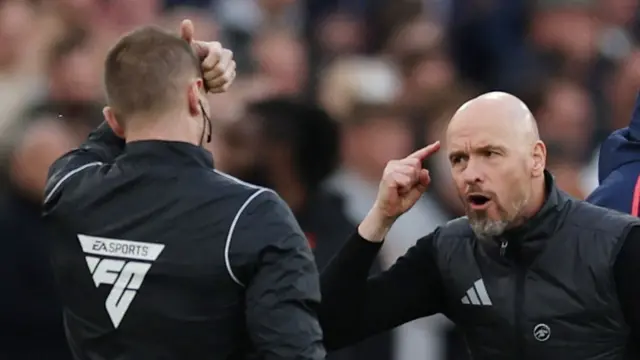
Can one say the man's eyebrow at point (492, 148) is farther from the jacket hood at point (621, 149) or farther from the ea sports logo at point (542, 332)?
the jacket hood at point (621, 149)

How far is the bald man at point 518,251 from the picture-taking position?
13.5 ft

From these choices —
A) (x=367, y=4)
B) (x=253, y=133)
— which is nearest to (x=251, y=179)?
(x=253, y=133)

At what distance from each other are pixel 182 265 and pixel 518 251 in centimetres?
92

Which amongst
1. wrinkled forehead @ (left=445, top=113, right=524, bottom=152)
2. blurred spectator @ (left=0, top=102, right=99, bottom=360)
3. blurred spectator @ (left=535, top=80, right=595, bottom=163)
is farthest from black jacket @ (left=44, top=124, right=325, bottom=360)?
blurred spectator @ (left=535, top=80, right=595, bottom=163)

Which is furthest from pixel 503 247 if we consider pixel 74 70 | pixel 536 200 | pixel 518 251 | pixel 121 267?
pixel 74 70

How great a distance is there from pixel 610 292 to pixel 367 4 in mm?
6143

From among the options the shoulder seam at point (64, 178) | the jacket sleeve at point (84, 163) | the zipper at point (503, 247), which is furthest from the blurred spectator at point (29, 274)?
the zipper at point (503, 247)

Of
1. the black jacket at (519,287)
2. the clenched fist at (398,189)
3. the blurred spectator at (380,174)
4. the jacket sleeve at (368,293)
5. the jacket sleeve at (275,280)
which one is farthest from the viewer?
the blurred spectator at (380,174)

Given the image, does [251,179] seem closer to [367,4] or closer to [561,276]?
[561,276]

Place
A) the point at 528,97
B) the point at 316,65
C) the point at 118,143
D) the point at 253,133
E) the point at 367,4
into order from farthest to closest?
the point at 367,4, the point at 316,65, the point at 528,97, the point at 253,133, the point at 118,143

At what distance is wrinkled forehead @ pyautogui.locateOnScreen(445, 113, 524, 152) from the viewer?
4.16 metres

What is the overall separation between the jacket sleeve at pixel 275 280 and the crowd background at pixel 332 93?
2118mm

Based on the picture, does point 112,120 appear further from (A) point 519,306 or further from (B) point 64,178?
(A) point 519,306

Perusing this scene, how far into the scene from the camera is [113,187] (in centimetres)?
412
